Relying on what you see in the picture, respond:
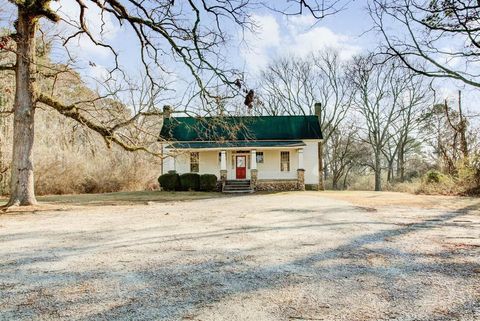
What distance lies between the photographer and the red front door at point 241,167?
83.0ft

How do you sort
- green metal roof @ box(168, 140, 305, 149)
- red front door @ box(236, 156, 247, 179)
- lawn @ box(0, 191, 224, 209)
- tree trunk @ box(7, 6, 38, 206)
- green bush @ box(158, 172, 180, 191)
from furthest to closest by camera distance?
red front door @ box(236, 156, 247, 179) → green metal roof @ box(168, 140, 305, 149) → green bush @ box(158, 172, 180, 191) → lawn @ box(0, 191, 224, 209) → tree trunk @ box(7, 6, 38, 206)

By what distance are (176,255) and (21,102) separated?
9046 millimetres

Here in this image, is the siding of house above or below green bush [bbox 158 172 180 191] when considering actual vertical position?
above

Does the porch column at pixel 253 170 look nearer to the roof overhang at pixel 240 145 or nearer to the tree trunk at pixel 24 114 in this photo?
the roof overhang at pixel 240 145

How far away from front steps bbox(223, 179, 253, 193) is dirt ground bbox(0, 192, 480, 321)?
15795 mm

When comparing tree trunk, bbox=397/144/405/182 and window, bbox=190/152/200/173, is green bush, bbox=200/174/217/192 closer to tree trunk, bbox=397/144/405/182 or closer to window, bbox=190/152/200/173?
window, bbox=190/152/200/173

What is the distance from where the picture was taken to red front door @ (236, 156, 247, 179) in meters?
25.3

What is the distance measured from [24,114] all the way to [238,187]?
570 inches

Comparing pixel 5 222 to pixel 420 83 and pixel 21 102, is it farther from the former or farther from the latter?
pixel 420 83

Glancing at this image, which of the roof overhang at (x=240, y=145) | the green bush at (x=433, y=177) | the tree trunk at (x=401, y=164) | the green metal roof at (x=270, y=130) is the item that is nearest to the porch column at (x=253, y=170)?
the roof overhang at (x=240, y=145)

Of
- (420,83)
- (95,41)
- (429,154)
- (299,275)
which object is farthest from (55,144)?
(429,154)

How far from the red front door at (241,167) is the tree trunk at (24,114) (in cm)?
1570

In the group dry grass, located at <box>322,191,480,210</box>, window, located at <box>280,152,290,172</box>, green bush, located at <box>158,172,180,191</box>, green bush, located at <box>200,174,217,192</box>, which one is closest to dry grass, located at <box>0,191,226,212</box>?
green bush, located at <box>200,174,217,192</box>

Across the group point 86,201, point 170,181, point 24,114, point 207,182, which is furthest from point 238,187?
point 24,114
